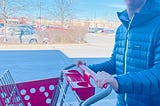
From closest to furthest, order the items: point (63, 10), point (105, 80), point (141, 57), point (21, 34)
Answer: point (105, 80) → point (141, 57) → point (21, 34) → point (63, 10)

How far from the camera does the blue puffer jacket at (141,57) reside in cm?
144

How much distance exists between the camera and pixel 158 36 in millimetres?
1647

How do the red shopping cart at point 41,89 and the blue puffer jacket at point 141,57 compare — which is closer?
the blue puffer jacket at point 141,57

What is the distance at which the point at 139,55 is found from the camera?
177cm

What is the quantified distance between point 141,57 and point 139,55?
0.07 feet

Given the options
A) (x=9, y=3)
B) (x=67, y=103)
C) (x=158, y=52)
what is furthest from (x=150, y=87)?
(x=9, y=3)

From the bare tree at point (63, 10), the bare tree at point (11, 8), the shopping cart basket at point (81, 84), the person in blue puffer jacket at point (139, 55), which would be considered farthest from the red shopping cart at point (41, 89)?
the bare tree at point (63, 10)

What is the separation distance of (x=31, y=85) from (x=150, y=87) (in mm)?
1041

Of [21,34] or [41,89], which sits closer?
[41,89]

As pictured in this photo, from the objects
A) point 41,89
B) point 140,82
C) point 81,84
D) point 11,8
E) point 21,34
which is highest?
point 11,8

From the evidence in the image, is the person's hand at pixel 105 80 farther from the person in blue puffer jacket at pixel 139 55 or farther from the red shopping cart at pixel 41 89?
the red shopping cart at pixel 41 89

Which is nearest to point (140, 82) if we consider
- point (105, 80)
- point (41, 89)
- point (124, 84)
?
point (124, 84)

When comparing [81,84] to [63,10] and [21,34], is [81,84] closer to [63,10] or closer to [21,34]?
[21,34]

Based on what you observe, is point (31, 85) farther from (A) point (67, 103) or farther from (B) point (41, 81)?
(A) point (67, 103)
